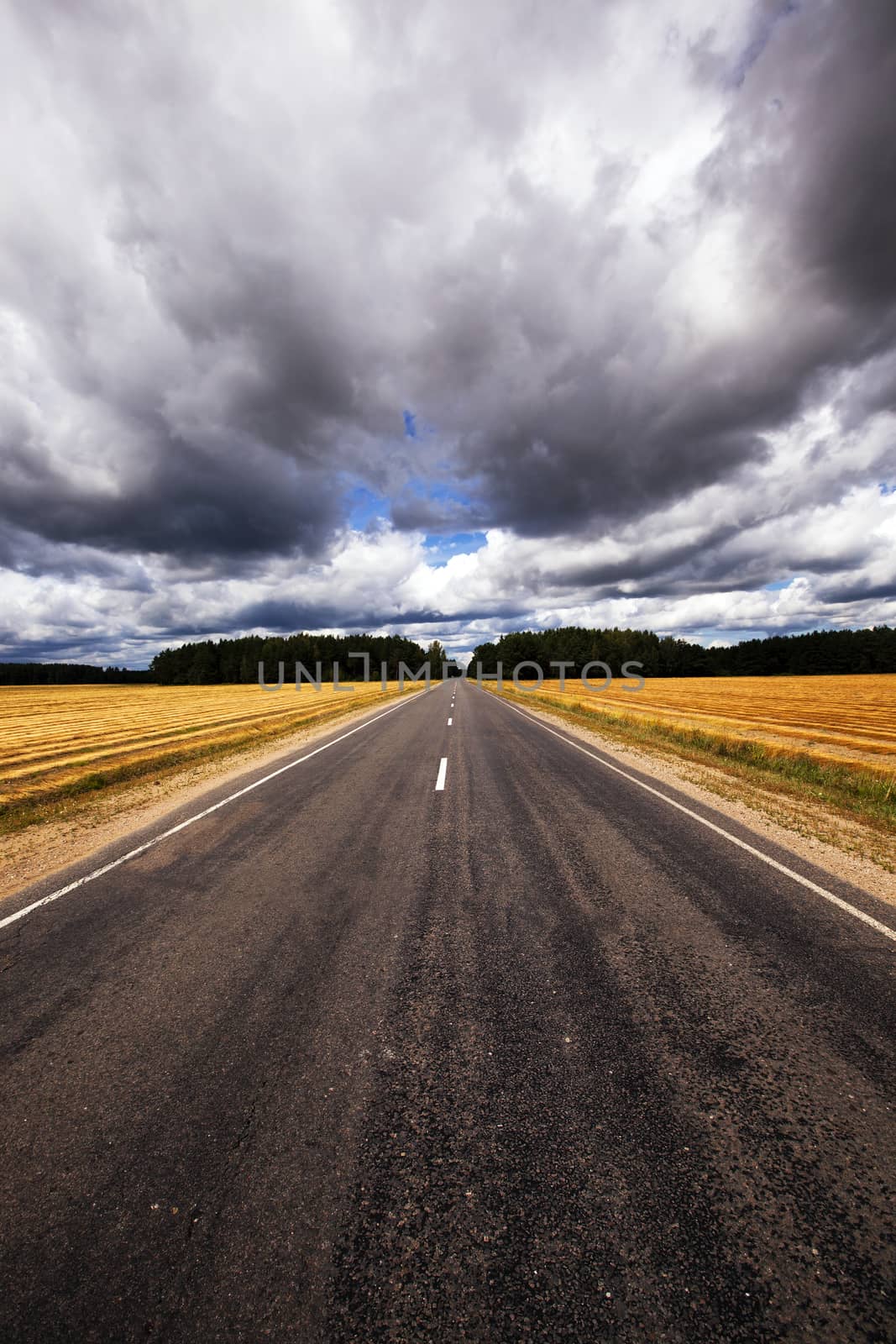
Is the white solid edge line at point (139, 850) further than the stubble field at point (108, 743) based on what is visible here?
No

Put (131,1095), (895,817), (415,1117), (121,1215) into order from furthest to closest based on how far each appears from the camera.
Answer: (895,817) → (131,1095) → (415,1117) → (121,1215)

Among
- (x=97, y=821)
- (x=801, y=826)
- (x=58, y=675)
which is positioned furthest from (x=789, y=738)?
(x=58, y=675)

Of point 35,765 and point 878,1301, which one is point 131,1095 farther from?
point 35,765

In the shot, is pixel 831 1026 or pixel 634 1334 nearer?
pixel 634 1334

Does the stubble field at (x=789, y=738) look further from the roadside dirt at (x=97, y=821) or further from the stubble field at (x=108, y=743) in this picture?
the stubble field at (x=108, y=743)

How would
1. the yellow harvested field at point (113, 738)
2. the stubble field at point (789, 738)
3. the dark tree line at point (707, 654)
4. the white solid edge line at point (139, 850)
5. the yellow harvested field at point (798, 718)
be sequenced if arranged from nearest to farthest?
the white solid edge line at point (139, 850) < the stubble field at point (789, 738) < the yellow harvested field at point (113, 738) < the yellow harvested field at point (798, 718) < the dark tree line at point (707, 654)

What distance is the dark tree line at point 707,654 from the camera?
10450 cm

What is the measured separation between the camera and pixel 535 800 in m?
8.56

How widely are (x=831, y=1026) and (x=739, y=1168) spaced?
1.55 metres

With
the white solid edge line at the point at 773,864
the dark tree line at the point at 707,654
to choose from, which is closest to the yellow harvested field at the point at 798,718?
the white solid edge line at the point at 773,864

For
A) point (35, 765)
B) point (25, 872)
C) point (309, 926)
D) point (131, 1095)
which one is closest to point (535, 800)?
point (309, 926)

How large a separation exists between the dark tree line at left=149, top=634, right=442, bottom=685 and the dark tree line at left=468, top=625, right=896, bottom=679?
36.0 meters

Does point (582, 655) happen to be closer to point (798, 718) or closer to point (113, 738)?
point (798, 718)

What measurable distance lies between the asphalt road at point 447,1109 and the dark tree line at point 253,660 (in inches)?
4231
